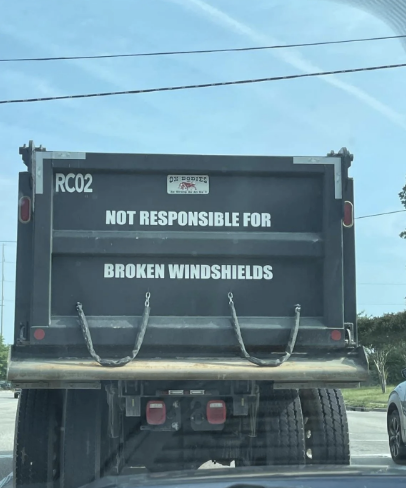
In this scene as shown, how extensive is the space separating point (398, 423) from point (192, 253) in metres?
5.86

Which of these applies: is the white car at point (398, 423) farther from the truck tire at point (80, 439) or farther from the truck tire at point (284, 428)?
the truck tire at point (80, 439)

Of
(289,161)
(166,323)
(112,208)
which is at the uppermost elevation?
(289,161)

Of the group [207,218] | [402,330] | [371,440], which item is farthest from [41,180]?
[402,330]

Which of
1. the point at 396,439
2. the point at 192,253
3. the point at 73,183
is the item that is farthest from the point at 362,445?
the point at 73,183

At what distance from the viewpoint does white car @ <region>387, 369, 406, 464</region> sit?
1032 cm

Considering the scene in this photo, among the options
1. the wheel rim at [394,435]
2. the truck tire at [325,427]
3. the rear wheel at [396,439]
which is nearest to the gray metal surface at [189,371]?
the truck tire at [325,427]

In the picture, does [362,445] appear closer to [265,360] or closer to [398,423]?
[398,423]

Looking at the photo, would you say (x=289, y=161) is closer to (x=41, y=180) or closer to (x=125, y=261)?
(x=125, y=261)

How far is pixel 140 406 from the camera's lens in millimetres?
6137

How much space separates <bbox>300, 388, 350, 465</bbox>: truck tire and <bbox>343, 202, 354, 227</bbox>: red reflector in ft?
5.11

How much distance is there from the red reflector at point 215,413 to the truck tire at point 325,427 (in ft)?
2.96

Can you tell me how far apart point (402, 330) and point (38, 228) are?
87.4 feet

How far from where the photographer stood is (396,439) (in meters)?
10.7

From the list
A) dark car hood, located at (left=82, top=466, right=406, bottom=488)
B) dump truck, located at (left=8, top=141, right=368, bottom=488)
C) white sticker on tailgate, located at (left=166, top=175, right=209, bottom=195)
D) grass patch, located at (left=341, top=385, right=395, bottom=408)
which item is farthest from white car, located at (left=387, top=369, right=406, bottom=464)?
grass patch, located at (left=341, top=385, right=395, bottom=408)
